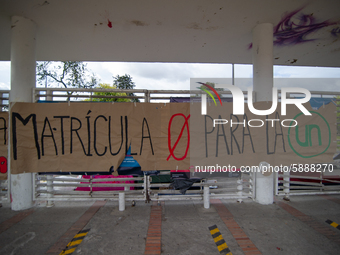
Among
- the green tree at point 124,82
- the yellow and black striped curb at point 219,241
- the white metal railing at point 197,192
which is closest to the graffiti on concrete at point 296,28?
the white metal railing at point 197,192

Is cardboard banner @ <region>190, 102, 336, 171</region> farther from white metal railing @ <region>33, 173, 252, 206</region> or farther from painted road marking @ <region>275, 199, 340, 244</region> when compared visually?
painted road marking @ <region>275, 199, 340, 244</region>

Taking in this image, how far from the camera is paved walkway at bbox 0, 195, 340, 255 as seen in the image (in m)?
2.94

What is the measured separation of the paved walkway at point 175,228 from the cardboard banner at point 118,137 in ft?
3.14

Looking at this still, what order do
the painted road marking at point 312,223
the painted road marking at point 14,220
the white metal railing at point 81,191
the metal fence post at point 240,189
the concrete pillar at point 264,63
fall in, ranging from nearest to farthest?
the painted road marking at point 312,223 < the painted road marking at point 14,220 < the white metal railing at point 81,191 < the concrete pillar at point 264,63 < the metal fence post at point 240,189

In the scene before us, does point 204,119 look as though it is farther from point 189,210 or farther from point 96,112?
point 96,112

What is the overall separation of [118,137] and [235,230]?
2950mm

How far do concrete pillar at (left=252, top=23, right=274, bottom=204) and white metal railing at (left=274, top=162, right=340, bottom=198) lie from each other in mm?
423

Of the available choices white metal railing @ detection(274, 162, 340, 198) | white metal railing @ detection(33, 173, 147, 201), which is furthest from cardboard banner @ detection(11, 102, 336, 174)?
white metal railing @ detection(274, 162, 340, 198)

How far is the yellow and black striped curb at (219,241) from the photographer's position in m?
2.86

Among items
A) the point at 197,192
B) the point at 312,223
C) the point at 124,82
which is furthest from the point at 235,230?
the point at 124,82

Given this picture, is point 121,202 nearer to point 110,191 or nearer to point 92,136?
point 110,191

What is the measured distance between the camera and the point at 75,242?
3088 millimetres

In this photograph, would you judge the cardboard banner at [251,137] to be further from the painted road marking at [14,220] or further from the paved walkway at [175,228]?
the painted road marking at [14,220]

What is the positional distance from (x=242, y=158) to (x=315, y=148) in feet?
6.34
